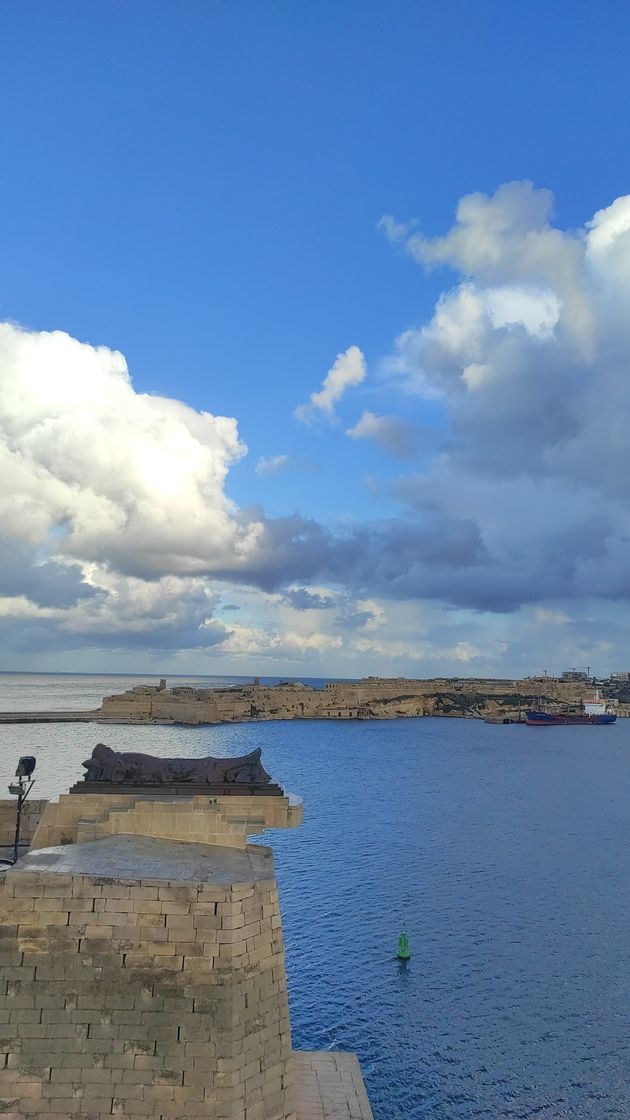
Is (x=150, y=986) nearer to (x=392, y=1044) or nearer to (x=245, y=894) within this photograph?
(x=245, y=894)

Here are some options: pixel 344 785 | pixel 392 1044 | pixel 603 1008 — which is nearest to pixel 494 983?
pixel 603 1008

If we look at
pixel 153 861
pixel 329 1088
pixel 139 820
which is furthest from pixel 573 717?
pixel 153 861

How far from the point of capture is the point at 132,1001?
34.5 feet

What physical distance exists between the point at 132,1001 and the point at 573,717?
14271 centimetres

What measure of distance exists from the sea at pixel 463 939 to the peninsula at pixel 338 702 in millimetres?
52292

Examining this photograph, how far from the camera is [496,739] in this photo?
345 ft

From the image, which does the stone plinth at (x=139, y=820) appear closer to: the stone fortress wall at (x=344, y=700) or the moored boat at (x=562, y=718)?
the stone fortress wall at (x=344, y=700)

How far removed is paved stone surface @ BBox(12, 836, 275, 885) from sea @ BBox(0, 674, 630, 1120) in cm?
698

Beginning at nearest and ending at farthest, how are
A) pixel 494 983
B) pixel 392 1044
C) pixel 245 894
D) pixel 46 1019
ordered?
pixel 46 1019
pixel 245 894
pixel 392 1044
pixel 494 983

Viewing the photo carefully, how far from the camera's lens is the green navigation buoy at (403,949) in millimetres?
22250

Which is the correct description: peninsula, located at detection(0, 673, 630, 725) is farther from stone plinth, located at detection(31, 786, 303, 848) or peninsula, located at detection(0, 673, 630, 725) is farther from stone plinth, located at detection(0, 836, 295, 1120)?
stone plinth, located at detection(0, 836, 295, 1120)

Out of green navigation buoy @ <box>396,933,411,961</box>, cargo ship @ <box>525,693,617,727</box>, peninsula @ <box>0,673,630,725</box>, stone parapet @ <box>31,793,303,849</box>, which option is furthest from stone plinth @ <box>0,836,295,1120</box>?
cargo ship @ <box>525,693,617,727</box>

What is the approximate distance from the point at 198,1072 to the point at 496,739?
10116 centimetres

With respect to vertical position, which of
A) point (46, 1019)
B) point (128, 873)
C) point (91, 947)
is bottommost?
point (46, 1019)
